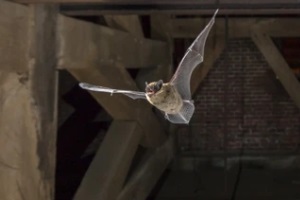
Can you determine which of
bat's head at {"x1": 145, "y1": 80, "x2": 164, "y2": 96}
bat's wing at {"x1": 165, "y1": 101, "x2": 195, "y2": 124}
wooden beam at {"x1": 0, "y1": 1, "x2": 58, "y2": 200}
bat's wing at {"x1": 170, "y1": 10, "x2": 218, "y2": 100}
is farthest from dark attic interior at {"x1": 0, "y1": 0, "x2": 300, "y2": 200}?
bat's head at {"x1": 145, "y1": 80, "x2": 164, "y2": 96}

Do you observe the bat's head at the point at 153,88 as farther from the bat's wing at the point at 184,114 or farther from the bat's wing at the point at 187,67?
the bat's wing at the point at 184,114

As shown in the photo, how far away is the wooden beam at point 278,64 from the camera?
7340 mm

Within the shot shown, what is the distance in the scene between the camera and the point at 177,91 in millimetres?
2150

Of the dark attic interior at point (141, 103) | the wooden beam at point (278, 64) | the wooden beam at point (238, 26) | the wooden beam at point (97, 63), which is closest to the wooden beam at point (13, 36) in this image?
the dark attic interior at point (141, 103)

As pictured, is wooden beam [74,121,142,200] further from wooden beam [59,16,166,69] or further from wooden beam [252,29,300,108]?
wooden beam [252,29,300,108]

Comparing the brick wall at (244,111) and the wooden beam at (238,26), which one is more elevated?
the wooden beam at (238,26)

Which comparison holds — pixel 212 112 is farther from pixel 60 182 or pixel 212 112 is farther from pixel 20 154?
pixel 20 154

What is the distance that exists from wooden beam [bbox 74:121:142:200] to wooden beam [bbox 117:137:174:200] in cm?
32

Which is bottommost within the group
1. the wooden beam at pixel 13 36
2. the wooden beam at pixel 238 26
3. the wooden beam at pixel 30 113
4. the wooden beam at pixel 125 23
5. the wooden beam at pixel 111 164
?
the wooden beam at pixel 111 164

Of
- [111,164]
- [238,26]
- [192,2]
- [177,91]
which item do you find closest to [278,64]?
[238,26]

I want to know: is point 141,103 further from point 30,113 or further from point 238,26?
point 238,26

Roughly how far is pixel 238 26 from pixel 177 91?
16.9 feet

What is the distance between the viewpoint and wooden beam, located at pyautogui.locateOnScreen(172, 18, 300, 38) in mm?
7023

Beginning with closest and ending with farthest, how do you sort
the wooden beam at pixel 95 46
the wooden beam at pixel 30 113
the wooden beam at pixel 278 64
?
the wooden beam at pixel 30 113, the wooden beam at pixel 95 46, the wooden beam at pixel 278 64
